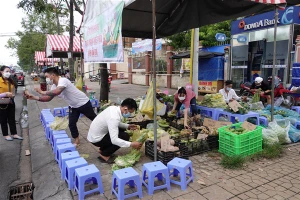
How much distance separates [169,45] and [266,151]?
44.6 ft

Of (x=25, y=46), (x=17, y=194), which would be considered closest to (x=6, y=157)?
(x=17, y=194)

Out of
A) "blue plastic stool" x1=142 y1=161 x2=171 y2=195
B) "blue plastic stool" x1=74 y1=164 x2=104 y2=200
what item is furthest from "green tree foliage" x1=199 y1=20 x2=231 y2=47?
"blue plastic stool" x1=74 y1=164 x2=104 y2=200

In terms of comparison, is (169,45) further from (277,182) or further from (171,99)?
(277,182)

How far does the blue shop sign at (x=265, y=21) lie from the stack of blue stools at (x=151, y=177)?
8.53 meters

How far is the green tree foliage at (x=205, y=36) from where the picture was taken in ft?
49.2

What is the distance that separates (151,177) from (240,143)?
177 centimetres

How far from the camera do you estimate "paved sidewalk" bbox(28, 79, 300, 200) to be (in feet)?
9.31

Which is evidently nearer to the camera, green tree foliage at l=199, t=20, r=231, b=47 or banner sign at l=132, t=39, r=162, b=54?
green tree foliage at l=199, t=20, r=231, b=47

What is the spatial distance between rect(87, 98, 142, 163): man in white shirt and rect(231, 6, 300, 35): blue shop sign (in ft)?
27.4

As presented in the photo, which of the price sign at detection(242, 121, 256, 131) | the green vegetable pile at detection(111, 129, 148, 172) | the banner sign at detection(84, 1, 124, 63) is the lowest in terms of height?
the green vegetable pile at detection(111, 129, 148, 172)

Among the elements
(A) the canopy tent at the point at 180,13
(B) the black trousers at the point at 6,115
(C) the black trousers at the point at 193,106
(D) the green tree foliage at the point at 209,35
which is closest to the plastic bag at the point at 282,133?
(C) the black trousers at the point at 193,106

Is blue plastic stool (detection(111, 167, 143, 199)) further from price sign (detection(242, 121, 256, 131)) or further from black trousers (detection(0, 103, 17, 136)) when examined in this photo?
black trousers (detection(0, 103, 17, 136))

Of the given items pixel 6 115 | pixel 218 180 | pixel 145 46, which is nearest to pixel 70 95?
pixel 6 115

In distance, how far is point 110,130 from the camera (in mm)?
3361
